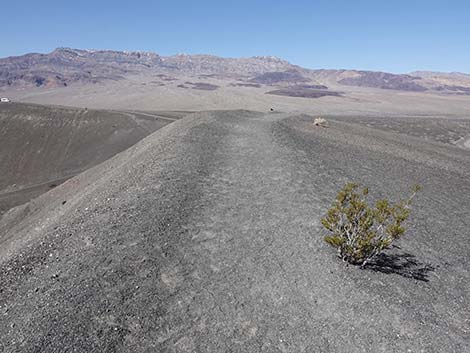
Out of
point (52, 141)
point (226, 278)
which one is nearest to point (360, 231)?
point (226, 278)

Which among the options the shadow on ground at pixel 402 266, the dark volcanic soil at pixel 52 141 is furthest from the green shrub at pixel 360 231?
the dark volcanic soil at pixel 52 141

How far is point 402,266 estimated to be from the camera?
9.12m

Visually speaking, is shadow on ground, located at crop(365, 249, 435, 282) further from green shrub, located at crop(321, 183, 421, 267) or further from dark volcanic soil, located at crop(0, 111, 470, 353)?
green shrub, located at crop(321, 183, 421, 267)

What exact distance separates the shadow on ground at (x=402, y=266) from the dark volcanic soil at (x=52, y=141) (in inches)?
996

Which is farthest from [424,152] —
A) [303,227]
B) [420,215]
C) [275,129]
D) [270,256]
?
[270,256]

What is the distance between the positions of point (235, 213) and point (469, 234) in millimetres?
7226

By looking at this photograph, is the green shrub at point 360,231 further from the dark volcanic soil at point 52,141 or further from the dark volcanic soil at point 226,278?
the dark volcanic soil at point 52,141

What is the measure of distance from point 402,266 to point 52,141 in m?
47.4

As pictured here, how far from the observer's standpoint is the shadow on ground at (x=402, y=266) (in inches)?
343

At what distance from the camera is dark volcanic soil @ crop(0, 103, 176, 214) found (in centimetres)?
3656

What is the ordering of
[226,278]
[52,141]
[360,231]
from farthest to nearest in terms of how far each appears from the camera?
[52,141], [360,231], [226,278]

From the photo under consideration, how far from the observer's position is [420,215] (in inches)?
518

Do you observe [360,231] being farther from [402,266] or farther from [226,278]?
[226,278]

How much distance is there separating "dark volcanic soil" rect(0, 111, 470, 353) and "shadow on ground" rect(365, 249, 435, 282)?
46 millimetres
